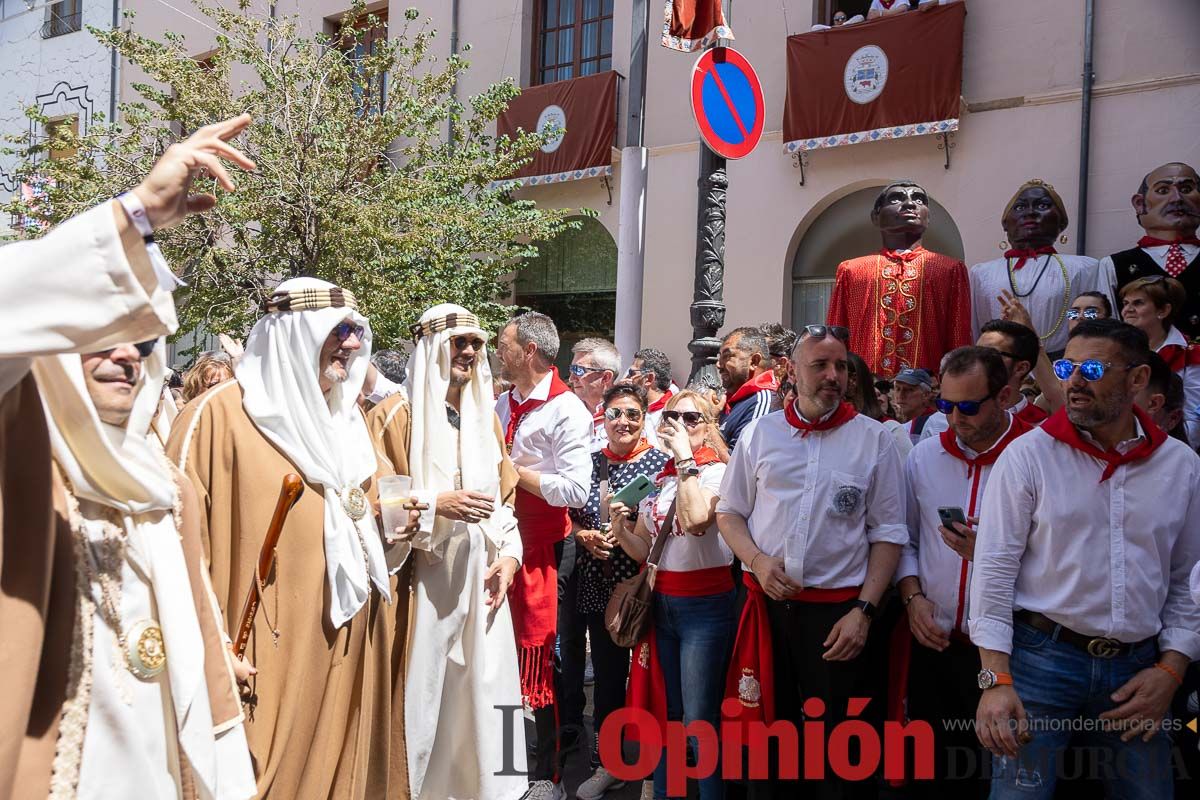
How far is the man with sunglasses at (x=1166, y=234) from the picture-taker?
5.20 meters

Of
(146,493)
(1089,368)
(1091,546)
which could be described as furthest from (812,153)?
(146,493)

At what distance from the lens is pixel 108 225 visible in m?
1.77

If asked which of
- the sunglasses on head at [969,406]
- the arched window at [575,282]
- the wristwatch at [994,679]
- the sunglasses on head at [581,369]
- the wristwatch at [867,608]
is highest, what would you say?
the arched window at [575,282]

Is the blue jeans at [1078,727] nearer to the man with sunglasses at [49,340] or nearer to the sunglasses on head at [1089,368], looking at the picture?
the sunglasses on head at [1089,368]

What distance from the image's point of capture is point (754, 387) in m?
5.86

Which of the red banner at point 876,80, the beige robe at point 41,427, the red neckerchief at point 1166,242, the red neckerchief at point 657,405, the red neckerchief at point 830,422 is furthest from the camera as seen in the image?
the red banner at point 876,80

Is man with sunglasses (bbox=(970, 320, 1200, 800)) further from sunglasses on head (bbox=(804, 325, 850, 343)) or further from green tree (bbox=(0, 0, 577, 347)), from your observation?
green tree (bbox=(0, 0, 577, 347))

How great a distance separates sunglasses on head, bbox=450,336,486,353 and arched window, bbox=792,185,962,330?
736 centimetres

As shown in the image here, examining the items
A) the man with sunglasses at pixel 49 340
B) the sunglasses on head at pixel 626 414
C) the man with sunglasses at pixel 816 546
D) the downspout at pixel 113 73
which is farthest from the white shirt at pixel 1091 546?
the downspout at pixel 113 73

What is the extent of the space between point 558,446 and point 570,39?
10.2 metres

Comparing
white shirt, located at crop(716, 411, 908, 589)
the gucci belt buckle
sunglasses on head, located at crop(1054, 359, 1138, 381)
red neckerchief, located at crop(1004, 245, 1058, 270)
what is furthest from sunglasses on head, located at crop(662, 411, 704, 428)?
red neckerchief, located at crop(1004, 245, 1058, 270)

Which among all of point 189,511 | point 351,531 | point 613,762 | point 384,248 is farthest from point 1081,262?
point 384,248

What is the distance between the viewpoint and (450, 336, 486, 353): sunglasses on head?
4.42 m

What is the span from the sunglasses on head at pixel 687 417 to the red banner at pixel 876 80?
22.6ft
